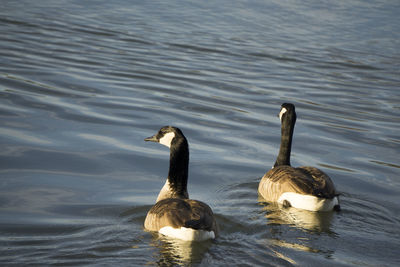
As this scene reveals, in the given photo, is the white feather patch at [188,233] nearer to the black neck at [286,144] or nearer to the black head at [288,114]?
the black neck at [286,144]

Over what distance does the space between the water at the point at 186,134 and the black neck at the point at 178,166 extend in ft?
1.69

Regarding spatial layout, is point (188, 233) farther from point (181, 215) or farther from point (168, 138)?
point (168, 138)

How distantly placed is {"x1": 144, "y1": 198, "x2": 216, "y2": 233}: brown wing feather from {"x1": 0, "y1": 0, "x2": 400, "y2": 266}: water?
216 millimetres

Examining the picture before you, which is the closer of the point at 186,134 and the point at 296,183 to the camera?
the point at 296,183

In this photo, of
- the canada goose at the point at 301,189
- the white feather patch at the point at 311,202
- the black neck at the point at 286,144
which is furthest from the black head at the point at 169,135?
the black neck at the point at 286,144

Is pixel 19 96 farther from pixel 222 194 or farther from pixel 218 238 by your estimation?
pixel 218 238

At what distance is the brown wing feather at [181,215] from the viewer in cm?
596

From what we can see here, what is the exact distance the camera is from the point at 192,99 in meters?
14.1

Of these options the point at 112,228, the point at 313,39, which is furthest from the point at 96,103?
the point at 313,39

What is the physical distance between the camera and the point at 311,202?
7508mm

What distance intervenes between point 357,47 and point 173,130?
19.4 meters

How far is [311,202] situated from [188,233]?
2.18 m

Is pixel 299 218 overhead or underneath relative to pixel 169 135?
underneath

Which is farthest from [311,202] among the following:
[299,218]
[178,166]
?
[178,166]
